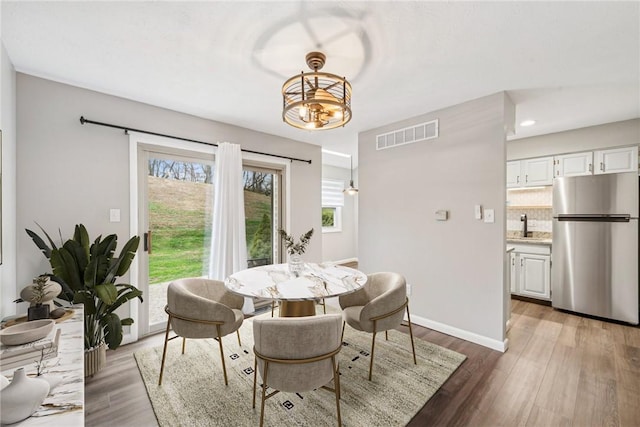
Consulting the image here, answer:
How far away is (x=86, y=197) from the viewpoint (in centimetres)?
253

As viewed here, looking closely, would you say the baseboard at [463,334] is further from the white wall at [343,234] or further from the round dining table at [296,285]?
the white wall at [343,234]

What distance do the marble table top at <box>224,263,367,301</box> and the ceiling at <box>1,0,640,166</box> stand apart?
1.71 m

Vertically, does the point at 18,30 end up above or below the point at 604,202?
above

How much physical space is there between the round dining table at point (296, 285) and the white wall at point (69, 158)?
1.56m

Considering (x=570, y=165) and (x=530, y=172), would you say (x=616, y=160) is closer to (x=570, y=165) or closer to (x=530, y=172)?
(x=570, y=165)

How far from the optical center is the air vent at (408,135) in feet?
10.3

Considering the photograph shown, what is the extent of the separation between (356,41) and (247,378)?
2627 mm

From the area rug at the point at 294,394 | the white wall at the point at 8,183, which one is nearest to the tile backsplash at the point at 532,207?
the area rug at the point at 294,394

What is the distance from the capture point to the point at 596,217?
11.1ft

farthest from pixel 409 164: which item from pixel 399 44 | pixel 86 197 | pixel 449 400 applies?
pixel 86 197

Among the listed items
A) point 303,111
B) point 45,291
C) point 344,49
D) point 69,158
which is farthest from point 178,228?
point 344,49

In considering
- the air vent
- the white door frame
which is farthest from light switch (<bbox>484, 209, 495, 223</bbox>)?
the white door frame

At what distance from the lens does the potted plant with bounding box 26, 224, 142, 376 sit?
201 cm

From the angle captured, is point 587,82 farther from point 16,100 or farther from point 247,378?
point 16,100
